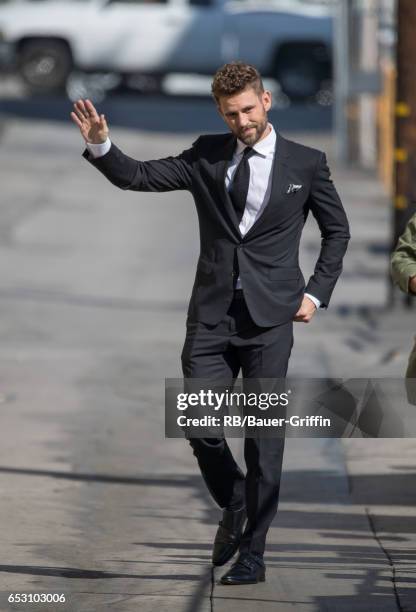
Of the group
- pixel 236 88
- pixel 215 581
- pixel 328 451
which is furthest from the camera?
pixel 328 451

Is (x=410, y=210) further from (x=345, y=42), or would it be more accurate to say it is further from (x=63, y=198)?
(x=345, y=42)

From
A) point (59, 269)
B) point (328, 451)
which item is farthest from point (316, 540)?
point (59, 269)

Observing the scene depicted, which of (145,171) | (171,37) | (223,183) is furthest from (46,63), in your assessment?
(223,183)

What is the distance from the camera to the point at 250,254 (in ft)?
20.5

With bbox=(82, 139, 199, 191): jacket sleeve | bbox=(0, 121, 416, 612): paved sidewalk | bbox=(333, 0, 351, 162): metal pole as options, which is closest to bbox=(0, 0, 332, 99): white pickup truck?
bbox=(333, 0, 351, 162): metal pole

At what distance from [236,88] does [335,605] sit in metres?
2.01

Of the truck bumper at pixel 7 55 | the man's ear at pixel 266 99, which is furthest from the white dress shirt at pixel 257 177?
the truck bumper at pixel 7 55

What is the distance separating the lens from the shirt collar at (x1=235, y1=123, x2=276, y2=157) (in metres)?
6.25

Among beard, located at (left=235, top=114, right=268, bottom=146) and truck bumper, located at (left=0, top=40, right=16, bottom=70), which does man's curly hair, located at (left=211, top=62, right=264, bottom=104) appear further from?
truck bumper, located at (left=0, top=40, right=16, bottom=70)

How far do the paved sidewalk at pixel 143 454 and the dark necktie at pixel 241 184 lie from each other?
1.52 meters

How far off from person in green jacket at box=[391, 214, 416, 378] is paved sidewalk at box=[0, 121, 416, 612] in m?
1.19

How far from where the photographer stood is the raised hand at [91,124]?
610 centimetres

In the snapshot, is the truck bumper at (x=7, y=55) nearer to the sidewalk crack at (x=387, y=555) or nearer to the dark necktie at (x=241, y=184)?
the sidewalk crack at (x=387, y=555)

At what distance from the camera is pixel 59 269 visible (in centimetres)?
1652
